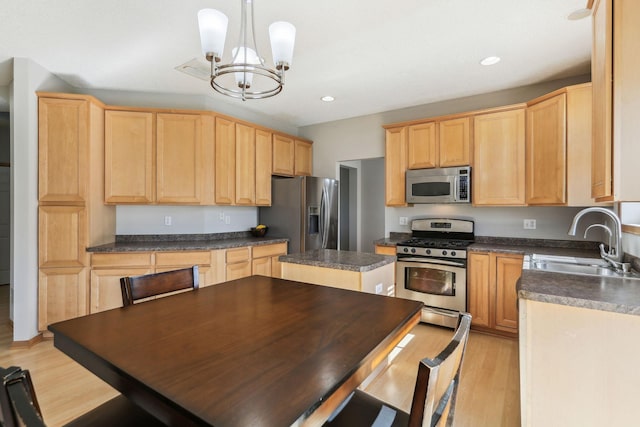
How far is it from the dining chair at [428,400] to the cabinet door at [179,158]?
2.93 m

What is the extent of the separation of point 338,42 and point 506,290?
106 inches

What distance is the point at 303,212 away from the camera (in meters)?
4.02

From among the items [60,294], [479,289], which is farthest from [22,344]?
[479,289]

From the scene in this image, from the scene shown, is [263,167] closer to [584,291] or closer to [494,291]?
[494,291]

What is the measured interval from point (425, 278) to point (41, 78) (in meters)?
4.26

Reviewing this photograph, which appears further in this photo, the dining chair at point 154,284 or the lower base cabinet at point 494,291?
the lower base cabinet at point 494,291

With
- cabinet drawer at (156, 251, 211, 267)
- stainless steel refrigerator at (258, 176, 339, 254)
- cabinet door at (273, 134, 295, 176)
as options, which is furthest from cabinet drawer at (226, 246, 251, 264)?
cabinet door at (273, 134, 295, 176)

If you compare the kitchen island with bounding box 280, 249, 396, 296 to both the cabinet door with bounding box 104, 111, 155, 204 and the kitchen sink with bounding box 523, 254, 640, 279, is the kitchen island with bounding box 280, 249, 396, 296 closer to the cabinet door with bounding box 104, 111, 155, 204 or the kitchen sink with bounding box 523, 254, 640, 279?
the kitchen sink with bounding box 523, 254, 640, 279

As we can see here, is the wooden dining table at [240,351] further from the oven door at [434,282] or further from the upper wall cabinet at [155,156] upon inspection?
the upper wall cabinet at [155,156]

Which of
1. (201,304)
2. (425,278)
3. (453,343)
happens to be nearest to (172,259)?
(201,304)

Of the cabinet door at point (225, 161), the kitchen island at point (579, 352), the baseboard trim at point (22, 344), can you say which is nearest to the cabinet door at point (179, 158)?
the cabinet door at point (225, 161)

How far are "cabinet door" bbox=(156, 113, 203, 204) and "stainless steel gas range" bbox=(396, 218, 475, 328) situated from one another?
243cm

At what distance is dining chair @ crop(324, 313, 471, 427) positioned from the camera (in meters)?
0.66

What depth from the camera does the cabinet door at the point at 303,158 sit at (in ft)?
15.1
